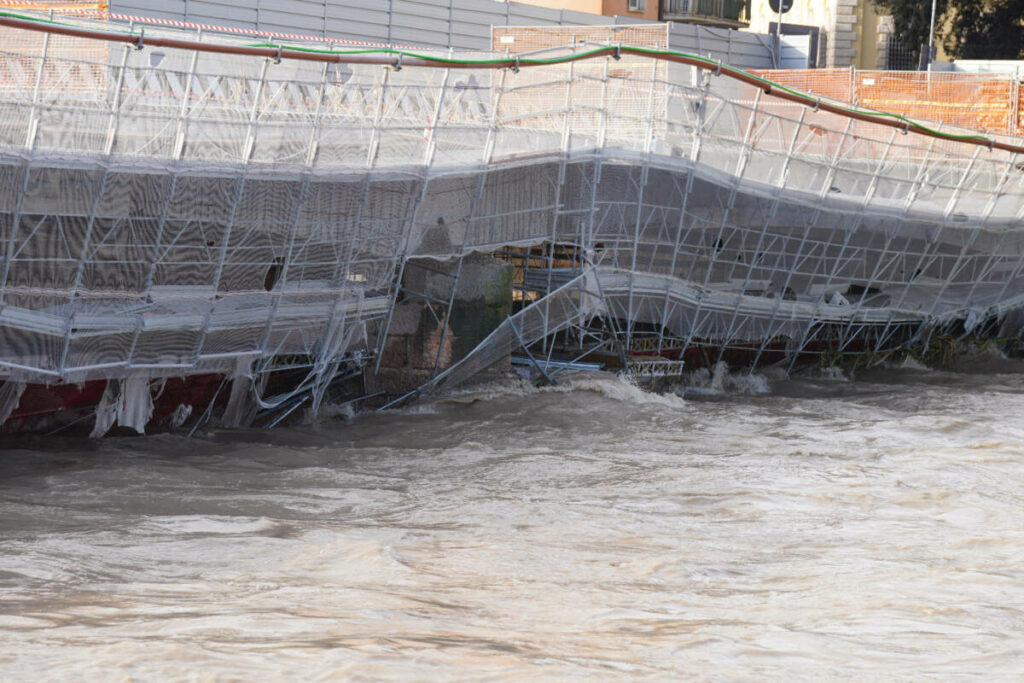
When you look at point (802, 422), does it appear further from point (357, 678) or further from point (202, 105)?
point (357, 678)

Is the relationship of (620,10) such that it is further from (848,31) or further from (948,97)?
(948,97)

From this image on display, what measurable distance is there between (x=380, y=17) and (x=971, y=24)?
2678 cm

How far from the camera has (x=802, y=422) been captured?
15.5 meters

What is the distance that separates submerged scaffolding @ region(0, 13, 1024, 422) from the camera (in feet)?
38.7

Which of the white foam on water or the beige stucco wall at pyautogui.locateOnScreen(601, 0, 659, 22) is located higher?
the beige stucco wall at pyautogui.locateOnScreen(601, 0, 659, 22)

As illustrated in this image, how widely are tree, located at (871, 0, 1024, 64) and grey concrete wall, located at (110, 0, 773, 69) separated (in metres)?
13.3

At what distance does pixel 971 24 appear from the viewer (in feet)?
154

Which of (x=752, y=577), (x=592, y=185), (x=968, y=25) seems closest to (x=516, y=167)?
(x=592, y=185)

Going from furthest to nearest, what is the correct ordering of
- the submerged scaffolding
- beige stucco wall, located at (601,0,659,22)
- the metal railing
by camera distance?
the metal railing
beige stucco wall, located at (601,0,659,22)
the submerged scaffolding

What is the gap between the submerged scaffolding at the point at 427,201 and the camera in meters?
11.8

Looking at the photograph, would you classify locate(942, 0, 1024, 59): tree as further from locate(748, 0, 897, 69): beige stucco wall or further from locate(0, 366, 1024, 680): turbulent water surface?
locate(0, 366, 1024, 680): turbulent water surface

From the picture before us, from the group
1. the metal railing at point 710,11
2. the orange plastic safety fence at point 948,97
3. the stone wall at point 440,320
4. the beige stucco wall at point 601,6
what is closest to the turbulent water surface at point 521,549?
the stone wall at point 440,320

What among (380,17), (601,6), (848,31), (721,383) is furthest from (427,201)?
(848,31)

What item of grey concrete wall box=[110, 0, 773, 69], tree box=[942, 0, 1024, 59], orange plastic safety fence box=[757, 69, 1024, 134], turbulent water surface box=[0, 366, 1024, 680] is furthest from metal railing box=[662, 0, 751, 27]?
turbulent water surface box=[0, 366, 1024, 680]
